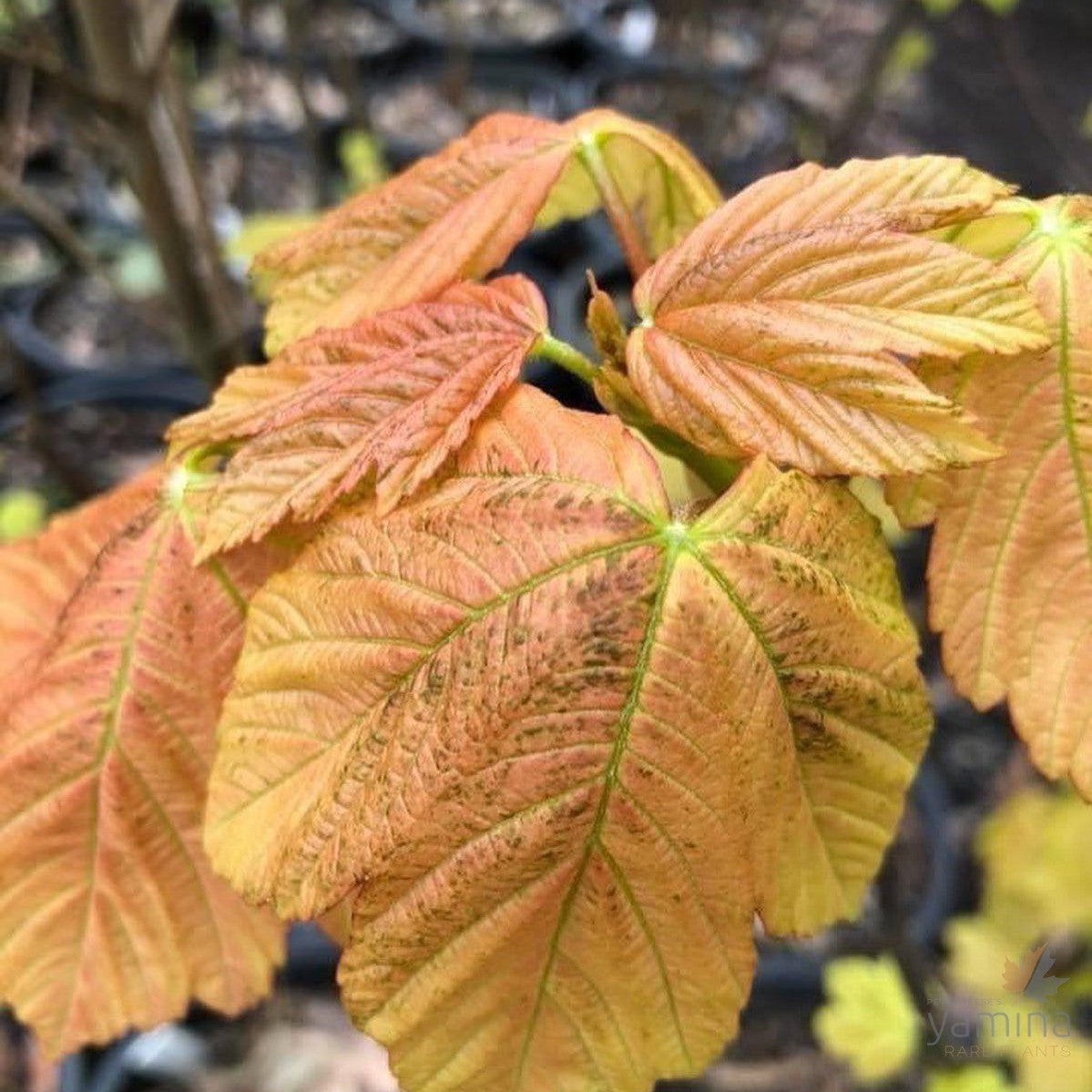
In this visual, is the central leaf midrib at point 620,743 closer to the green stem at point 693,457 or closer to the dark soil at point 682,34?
the green stem at point 693,457

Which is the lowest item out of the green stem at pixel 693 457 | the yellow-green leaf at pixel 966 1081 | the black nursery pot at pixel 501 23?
the yellow-green leaf at pixel 966 1081

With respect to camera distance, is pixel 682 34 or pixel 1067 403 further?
pixel 682 34

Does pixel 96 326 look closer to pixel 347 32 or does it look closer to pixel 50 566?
pixel 347 32

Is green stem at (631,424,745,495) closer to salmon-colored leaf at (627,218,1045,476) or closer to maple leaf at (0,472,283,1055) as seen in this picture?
salmon-colored leaf at (627,218,1045,476)

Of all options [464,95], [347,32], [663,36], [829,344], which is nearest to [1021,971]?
[829,344]

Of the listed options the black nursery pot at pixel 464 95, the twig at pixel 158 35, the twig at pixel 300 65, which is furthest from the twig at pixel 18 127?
the black nursery pot at pixel 464 95

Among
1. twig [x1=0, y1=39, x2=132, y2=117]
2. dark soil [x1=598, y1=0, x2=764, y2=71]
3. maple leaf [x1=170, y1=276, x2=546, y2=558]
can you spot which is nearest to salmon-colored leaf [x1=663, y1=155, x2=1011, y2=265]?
maple leaf [x1=170, y1=276, x2=546, y2=558]

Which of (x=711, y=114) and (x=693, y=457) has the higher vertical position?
(x=693, y=457)

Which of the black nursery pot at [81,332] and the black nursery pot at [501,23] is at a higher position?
the black nursery pot at [501,23]
